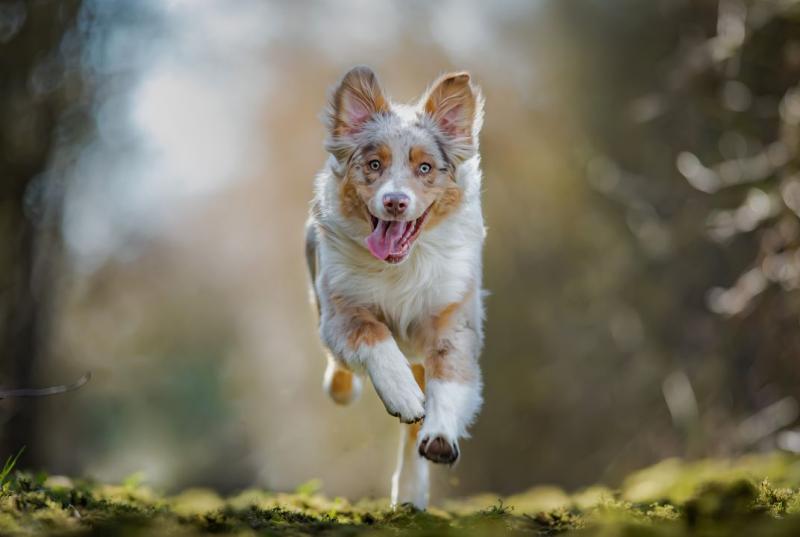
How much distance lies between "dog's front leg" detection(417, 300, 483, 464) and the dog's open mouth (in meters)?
0.57

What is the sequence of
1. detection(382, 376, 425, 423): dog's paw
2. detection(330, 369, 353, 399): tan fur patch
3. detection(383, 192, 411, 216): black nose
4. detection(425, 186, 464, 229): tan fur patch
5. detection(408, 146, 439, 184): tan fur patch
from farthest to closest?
detection(330, 369, 353, 399): tan fur patch → detection(425, 186, 464, 229): tan fur patch → detection(408, 146, 439, 184): tan fur patch → detection(383, 192, 411, 216): black nose → detection(382, 376, 425, 423): dog's paw

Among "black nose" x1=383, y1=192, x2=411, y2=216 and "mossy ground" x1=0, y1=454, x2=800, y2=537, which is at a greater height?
"black nose" x1=383, y1=192, x2=411, y2=216

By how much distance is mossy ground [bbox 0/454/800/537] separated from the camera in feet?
11.7

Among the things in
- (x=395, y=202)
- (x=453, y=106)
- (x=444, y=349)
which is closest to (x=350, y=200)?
(x=395, y=202)

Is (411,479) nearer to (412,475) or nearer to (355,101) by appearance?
(412,475)

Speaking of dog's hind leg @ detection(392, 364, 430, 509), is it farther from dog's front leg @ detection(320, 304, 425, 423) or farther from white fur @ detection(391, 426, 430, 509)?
dog's front leg @ detection(320, 304, 425, 423)

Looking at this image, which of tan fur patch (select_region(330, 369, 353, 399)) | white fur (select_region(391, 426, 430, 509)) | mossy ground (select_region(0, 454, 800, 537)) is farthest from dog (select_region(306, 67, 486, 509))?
tan fur patch (select_region(330, 369, 353, 399))

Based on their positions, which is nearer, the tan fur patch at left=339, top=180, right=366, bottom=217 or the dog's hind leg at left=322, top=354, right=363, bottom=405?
the tan fur patch at left=339, top=180, right=366, bottom=217

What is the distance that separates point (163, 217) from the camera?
66.2 ft

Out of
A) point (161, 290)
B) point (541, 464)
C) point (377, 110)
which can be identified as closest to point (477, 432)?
point (541, 464)

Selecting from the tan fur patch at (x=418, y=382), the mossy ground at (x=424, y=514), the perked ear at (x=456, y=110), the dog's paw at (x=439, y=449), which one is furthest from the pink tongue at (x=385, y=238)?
the mossy ground at (x=424, y=514)

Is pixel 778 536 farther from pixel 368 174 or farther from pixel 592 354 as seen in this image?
pixel 592 354

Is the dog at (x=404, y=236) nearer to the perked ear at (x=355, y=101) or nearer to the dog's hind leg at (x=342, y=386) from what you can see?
the perked ear at (x=355, y=101)

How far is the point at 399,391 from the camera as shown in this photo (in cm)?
526
